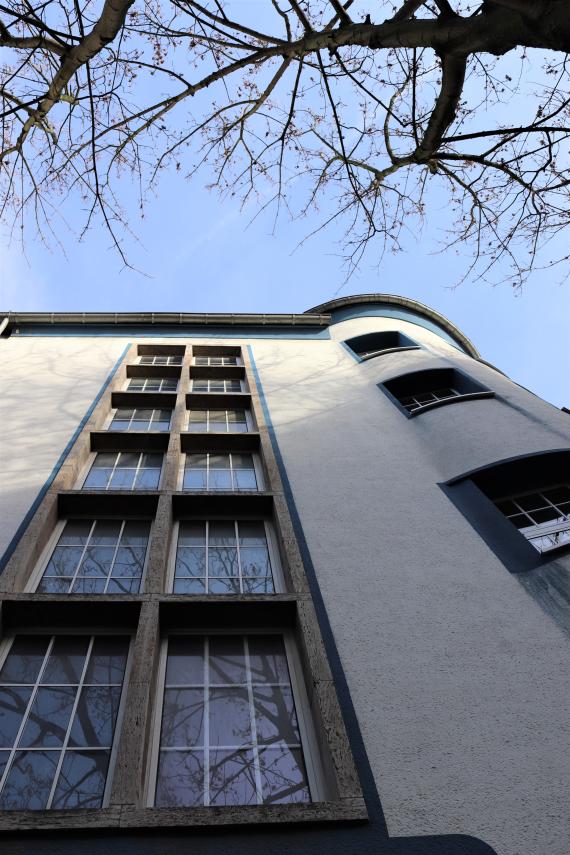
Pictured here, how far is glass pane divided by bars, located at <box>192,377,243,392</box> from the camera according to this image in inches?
516

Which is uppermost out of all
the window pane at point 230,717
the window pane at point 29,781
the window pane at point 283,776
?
the window pane at point 230,717

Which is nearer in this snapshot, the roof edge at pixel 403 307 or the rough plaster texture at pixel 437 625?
the rough plaster texture at pixel 437 625

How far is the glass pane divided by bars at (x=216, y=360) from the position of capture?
14766 mm

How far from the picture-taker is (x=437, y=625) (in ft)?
18.7

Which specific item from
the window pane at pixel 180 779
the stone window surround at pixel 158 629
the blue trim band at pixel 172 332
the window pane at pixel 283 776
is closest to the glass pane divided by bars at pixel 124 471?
the stone window surround at pixel 158 629

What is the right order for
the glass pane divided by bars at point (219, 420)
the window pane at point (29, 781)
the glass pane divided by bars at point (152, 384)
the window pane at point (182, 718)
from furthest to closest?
1. the glass pane divided by bars at point (152, 384)
2. the glass pane divided by bars at point (219, 420)
3. the window pane at point (182, 718)
4. the window pane at point (29, 781)

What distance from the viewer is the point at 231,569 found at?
688cm

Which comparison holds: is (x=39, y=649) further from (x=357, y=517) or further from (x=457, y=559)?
(x=457, y=559)

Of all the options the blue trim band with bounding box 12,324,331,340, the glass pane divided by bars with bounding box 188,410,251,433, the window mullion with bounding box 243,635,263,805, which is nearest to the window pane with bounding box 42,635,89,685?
the window mullion with bounding box 243,635,263,805

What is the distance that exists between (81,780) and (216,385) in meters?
9.70

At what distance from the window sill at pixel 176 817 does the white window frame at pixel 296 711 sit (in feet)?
0.17

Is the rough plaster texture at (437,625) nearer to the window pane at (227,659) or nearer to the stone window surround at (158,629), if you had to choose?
the stone window surround at (158,629)

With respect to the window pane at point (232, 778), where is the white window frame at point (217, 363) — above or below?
above

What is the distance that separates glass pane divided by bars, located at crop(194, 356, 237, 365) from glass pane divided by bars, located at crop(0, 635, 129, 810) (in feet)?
31.9
